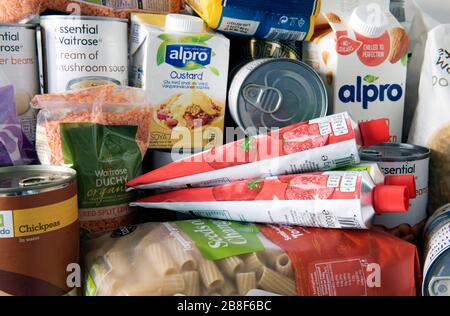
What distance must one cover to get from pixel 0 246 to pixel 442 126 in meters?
0.89

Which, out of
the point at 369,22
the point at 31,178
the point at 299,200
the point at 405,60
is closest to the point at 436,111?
the point at 405,60

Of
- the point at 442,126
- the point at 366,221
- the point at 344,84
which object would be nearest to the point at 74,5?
the point at 344,84

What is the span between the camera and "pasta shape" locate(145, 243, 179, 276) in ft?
2.40

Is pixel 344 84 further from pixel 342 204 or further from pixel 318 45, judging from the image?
pixel 342 204

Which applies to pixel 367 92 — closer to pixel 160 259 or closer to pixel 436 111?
pixel 436 111

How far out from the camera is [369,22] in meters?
1.09

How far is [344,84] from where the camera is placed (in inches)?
43.9

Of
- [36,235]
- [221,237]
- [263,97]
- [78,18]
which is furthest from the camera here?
[263,97]

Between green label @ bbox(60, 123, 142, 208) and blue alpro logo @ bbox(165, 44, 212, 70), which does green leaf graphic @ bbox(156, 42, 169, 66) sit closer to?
blue alpro logo @ bbox(165, 44, 212, 70)

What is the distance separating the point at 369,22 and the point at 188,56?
402 mm

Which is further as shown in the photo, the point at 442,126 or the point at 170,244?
the point at 442,126

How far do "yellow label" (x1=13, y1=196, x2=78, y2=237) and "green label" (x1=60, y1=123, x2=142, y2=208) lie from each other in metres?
0.12
